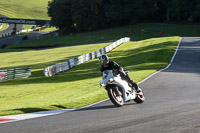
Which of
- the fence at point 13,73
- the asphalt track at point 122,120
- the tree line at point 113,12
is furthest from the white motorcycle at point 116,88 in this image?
the tree line at point 113,12

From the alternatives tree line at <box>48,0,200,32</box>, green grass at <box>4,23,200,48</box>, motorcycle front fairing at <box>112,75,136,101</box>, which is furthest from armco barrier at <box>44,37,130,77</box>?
tree line at <box>48,0,200,32</box>

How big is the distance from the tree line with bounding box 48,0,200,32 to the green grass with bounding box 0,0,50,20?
50765 millimetres

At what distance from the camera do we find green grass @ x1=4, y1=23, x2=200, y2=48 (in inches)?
3708

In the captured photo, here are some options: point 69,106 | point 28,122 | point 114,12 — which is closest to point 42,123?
point 28,122

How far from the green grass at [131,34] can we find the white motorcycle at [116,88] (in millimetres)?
76154

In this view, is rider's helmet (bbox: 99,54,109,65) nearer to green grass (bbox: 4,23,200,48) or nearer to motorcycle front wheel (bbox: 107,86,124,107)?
motorcycle front wheel (bbox: 107,86,124,107)

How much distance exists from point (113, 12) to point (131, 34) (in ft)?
52.8

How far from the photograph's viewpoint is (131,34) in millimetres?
102438

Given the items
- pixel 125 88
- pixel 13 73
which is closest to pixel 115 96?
pixel 125 88

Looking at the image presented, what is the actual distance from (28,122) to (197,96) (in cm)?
873

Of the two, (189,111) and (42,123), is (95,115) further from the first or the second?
(189,111)

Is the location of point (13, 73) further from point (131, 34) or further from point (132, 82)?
point (131, 34)

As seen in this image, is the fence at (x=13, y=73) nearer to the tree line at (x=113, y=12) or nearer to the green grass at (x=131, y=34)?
the green grass at (x=131, y=34)


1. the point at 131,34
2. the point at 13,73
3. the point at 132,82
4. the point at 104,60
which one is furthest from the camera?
the point at 131,34
